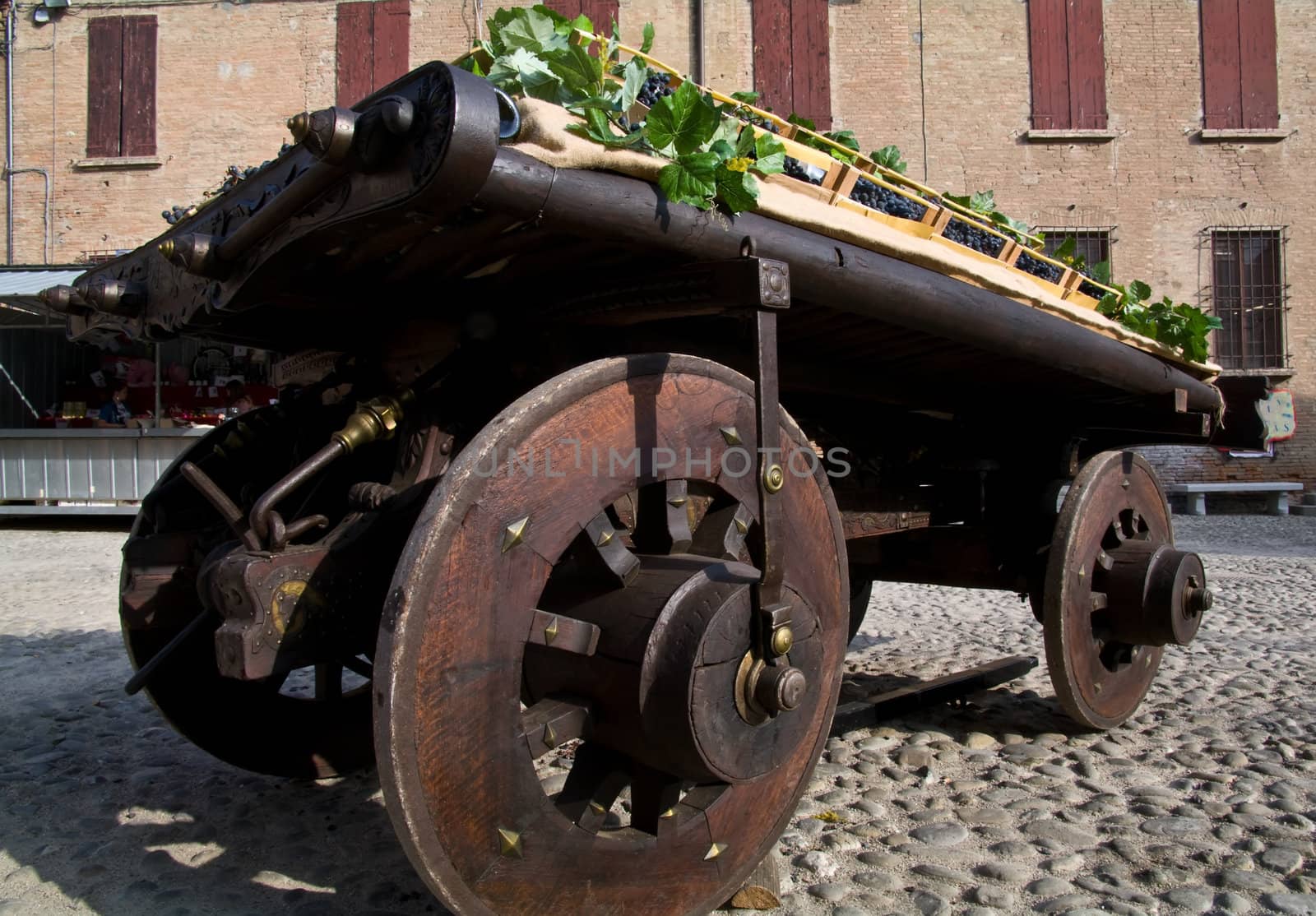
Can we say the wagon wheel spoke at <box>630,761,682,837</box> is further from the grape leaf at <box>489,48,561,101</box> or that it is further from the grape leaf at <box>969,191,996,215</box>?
the grape leaf at <box>969,191,996,215</box>

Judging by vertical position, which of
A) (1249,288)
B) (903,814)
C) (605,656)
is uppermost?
(1249,288)

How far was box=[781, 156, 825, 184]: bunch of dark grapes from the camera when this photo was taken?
90.8 inches

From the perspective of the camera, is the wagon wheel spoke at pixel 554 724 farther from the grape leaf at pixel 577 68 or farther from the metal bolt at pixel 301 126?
the grape leaf at pixel 577 68

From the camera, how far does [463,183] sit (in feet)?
5.02

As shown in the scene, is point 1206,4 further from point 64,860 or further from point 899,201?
point 64,860

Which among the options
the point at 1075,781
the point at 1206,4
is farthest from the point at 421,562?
the point at 1206,4

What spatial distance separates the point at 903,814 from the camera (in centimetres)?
288

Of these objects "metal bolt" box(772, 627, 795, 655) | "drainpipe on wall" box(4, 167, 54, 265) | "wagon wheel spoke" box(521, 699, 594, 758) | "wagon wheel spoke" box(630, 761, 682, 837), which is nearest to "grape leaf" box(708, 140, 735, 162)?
"metal bolt" box(772, 627, 795, 655)

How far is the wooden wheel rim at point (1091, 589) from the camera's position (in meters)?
3.45

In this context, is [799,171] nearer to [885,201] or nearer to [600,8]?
[885,201]

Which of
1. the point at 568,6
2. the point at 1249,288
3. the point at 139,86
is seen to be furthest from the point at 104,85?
the point at 1249,288

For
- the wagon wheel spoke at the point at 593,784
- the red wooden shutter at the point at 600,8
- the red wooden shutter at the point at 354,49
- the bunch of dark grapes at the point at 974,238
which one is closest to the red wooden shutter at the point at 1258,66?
the red wooden shutter at the point at 600,8

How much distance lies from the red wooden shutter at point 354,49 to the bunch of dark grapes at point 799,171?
47.4ft

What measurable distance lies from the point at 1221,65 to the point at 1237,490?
21.3 feet
